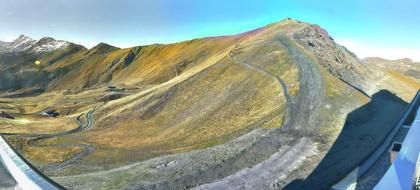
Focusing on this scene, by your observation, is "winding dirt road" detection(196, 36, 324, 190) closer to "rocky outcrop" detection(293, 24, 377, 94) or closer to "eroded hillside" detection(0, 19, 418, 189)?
"eroded hillside" detection(0, 19, 418, 189)

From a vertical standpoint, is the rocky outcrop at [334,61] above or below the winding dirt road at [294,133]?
above

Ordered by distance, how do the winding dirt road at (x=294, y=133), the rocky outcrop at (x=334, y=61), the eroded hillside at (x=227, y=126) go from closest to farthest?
1. the winding dirt road at (x=294, y=133)
2. the eroded hillside at (x=227, y=126)
3. the rocky outcrop at (x=334, y=61)

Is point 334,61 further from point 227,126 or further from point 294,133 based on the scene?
point 294,133

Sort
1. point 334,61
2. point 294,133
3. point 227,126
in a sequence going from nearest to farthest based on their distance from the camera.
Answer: point 294,133, point 227,126, point 334,61

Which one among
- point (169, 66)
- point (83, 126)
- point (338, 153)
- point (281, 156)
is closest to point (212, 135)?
point (281, 156)

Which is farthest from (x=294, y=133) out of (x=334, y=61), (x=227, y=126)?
(x=334, y=61)

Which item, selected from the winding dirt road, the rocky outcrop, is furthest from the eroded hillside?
the rocky outcrop

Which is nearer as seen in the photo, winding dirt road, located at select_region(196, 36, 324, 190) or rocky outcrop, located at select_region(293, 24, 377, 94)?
winding dirt road, located at select_region(196, 36, 324, 190)

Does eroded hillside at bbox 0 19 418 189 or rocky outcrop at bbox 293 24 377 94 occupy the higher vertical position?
rocky outcrop at bbox 293 24 377 94

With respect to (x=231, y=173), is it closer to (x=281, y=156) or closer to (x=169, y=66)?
(x=281, y=156)

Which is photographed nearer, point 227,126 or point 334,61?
point 227,126

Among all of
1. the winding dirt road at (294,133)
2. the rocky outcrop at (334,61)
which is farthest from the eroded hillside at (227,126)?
the rocky outcrop at (334,61)

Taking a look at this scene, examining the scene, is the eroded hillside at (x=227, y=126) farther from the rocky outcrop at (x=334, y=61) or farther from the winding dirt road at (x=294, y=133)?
the rocky outcrop at (x=334, y=61)
